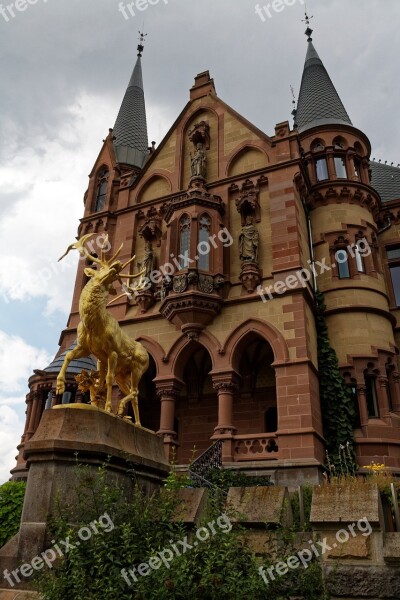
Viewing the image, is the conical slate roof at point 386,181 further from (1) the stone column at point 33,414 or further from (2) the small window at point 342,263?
(1) the stone column at point 33,414

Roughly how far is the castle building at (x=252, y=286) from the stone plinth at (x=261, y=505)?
833 centimetres

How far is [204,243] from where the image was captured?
57.6 feet

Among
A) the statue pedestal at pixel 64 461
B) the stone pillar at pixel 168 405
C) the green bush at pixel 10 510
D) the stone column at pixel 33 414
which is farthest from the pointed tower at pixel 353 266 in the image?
the stone column at pixel 33 414

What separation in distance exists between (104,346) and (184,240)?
11.0 metres

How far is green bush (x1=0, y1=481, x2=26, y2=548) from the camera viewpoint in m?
12.1

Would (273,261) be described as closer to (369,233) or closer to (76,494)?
(369,233)

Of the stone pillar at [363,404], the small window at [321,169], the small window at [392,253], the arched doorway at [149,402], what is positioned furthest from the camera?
the small window at [392,253]

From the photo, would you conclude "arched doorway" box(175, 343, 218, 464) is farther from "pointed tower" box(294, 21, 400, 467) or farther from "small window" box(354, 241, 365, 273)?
"small window" box(354, 241, 365, 273)

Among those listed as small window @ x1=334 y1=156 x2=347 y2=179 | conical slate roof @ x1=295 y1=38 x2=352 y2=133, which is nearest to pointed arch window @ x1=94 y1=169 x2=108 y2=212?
conical slate roof @ x1=295 y1=38 x2=352 y2=133

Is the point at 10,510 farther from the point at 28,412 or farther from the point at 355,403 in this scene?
the point at 355,403

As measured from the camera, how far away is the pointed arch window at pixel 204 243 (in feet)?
56.6

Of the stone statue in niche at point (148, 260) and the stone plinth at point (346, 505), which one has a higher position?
the stone statue in niche at point (148, 260)

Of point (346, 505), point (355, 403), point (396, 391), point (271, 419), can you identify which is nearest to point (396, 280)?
point (396, 391)

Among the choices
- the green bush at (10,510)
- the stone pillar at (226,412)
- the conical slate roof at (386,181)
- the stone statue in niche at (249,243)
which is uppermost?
the conical slate roof at (386,181)
